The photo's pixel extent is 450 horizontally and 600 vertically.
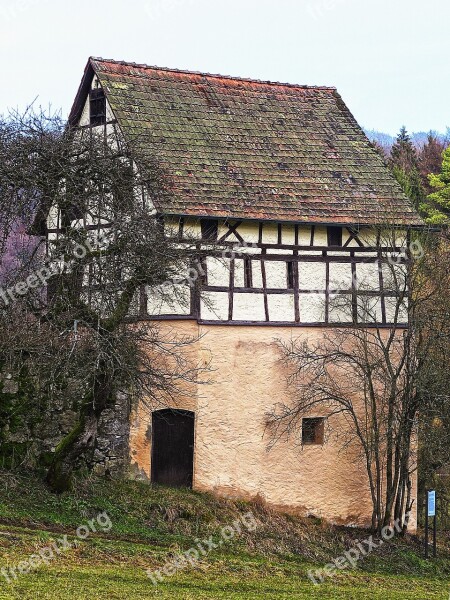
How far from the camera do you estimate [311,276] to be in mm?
21500

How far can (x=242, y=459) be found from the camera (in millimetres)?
20953

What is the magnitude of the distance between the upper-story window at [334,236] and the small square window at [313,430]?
11.5 ft

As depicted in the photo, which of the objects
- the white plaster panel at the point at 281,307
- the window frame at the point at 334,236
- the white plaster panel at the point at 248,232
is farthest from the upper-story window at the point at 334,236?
the white plaster panel at the point at 248,232

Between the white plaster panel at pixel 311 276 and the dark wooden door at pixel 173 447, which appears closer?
the dark wooden door at pixel 173 447

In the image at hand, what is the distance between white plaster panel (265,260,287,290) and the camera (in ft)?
69.5

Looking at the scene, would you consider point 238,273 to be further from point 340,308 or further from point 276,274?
point 340,308

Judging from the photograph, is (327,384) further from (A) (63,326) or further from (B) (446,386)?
(A) (63,326)

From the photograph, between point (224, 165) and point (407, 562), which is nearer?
point (407, 562)

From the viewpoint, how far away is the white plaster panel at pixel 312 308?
21.4 meters

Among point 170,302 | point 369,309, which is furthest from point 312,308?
point 170,302

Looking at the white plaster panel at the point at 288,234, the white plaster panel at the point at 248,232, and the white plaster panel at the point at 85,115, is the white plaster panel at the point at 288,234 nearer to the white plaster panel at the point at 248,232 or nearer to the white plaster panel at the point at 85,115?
the white plaster panel at the point at 248,232

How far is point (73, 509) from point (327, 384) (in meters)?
6.10

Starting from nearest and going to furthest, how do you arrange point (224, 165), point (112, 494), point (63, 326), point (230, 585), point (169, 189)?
point (230, 585) → point (63, 326) → point (112, 494) → point (169, 189) → point (224, 165)

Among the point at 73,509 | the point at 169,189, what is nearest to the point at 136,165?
the point at 169,189
